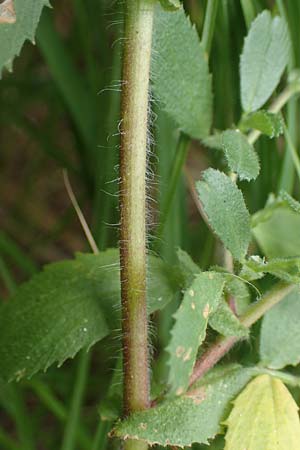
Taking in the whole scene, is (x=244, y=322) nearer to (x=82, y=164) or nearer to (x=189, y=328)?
(x=189, y=328)

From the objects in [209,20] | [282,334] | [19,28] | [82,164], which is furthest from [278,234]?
[82,164]

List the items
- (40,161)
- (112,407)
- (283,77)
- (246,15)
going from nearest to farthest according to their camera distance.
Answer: (112,407)
(246,15)
(283,77)
(40,161)

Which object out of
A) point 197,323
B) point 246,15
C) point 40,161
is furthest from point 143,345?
point 40,161

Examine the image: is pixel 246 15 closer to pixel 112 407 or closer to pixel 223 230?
pixel 223 230

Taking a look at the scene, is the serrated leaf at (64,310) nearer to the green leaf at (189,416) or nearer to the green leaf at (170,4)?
the green leaf at (189,416)

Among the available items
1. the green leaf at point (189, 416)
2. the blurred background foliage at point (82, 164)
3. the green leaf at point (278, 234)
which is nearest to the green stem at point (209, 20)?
the blurred background foliage at point (82, 164)
